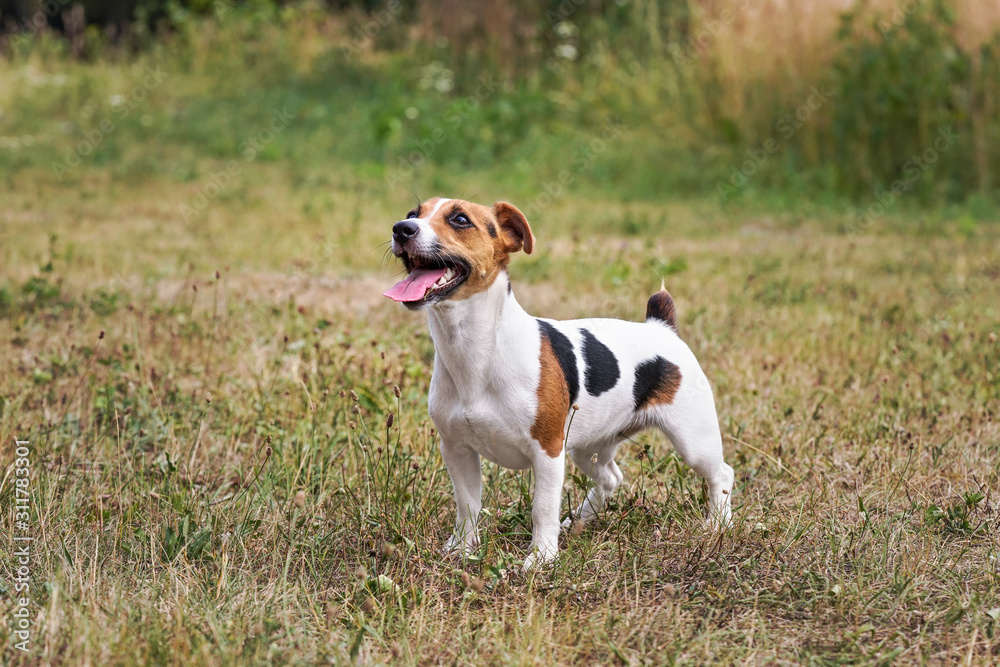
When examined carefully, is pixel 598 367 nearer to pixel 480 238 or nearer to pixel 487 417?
pixel 487 417

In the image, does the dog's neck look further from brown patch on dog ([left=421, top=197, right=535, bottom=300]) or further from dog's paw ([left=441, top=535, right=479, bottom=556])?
dog's paw ([left=441, top=535, right=479, bottom=556])

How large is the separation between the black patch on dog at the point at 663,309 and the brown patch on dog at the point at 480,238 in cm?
67

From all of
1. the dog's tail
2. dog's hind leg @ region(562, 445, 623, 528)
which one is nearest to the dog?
dog's hind leg @ region(562, 445, 623, 528)

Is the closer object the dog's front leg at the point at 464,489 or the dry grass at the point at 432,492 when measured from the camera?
the dry grass at the point at 432,492

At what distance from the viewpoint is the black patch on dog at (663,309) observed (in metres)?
3.48

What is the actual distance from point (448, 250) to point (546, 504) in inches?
31.7

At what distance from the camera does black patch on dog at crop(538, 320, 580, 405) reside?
301 cm

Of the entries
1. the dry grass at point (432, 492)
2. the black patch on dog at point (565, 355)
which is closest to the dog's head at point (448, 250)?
the black patch on dog at point (565, 355)

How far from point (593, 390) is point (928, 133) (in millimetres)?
8127

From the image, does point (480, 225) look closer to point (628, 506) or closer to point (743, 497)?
point (628, 506)

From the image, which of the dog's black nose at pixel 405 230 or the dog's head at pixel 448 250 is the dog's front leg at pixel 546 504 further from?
the dog's black nose at pixel 405 230

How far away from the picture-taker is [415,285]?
2.75 m

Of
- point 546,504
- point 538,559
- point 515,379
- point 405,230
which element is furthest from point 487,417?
point 405,230

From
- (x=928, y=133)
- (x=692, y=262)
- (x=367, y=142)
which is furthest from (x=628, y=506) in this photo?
(x=367, y=142)
